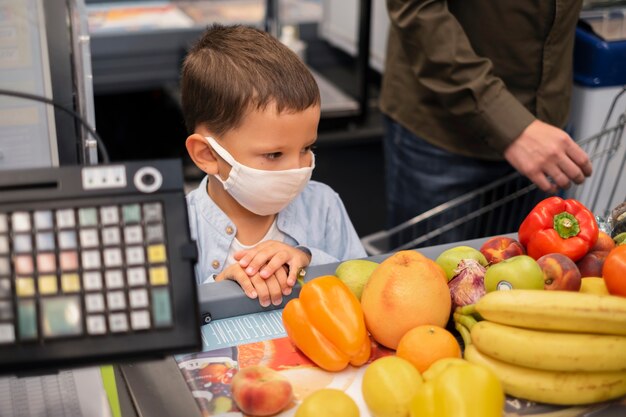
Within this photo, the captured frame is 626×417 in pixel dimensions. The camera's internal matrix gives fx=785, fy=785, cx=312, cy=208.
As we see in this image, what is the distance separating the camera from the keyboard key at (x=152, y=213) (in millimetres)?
910

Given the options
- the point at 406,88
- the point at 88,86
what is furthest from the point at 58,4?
the point at 406,88

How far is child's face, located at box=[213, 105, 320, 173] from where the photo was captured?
151cm

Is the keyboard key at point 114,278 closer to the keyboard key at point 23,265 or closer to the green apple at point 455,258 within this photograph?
the keyboard key at point 23,265

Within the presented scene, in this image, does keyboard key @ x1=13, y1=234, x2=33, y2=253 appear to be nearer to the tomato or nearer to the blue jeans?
the tomato

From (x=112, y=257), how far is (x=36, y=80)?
585 mm

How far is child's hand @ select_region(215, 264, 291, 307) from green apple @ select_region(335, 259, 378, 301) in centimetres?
10

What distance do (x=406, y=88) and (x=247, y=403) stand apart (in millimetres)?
1486

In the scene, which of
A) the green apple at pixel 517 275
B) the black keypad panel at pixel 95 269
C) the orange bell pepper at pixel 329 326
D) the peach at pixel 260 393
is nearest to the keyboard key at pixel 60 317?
the black keypad panel at pixel 95 269

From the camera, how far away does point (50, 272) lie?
2.89ft

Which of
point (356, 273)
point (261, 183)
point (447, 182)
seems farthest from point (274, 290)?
point (447, 182)

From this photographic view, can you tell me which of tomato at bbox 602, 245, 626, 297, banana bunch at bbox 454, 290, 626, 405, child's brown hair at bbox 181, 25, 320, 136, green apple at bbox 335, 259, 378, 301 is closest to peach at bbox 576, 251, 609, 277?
tomato at bbox 602, 245, 626, 297

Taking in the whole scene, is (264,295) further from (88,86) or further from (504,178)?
(504,178)

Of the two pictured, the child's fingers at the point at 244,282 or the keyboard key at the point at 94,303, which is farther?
the child's fingers at the point at 244,282

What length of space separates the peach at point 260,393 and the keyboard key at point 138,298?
220 millimetres
